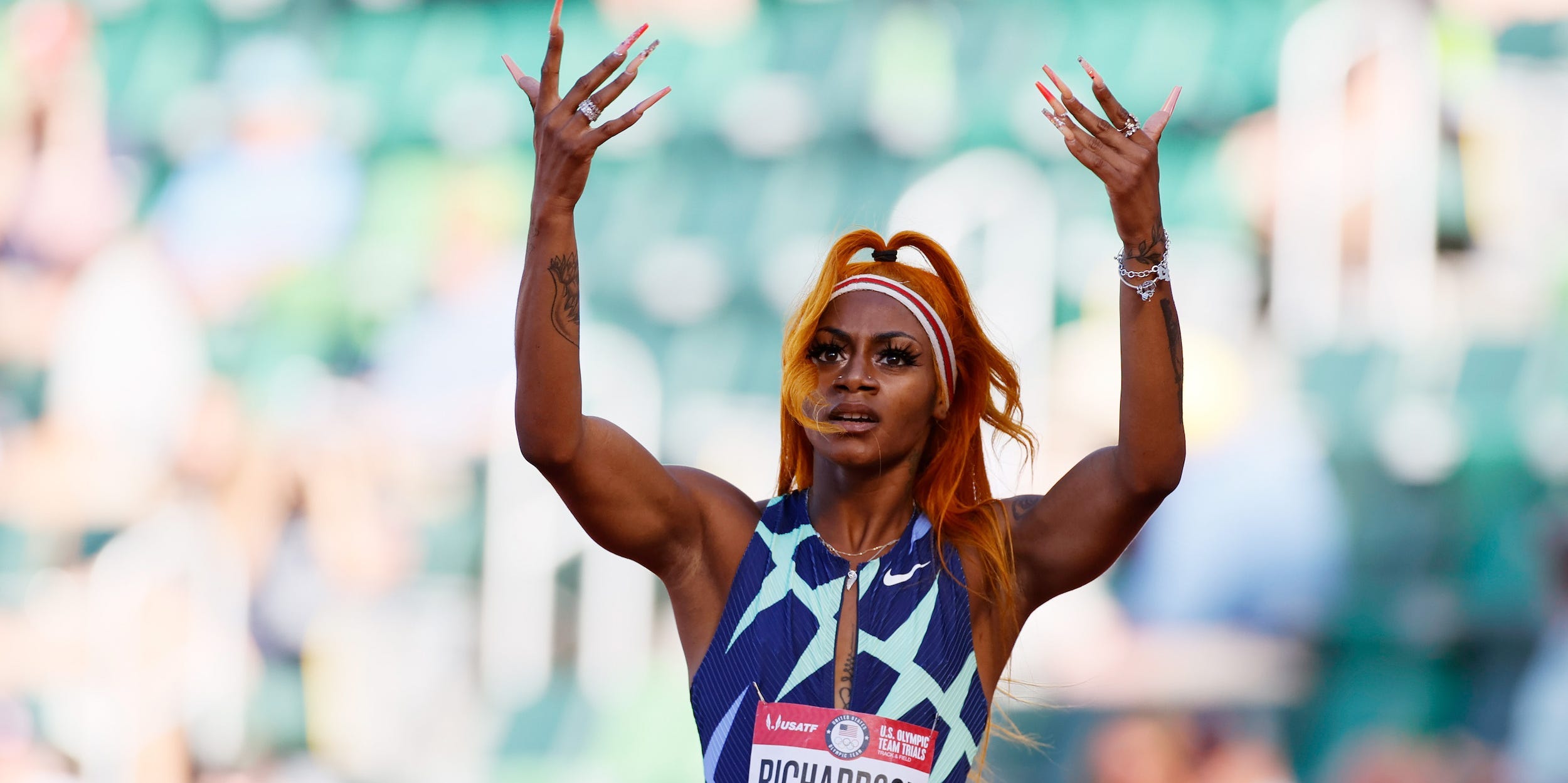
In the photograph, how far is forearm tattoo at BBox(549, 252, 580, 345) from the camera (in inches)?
73.0

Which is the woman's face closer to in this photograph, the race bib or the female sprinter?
the female sprinter

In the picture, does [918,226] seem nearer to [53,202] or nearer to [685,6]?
[685,6]

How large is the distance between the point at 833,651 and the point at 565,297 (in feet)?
1.95

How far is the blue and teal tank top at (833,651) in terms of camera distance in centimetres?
199

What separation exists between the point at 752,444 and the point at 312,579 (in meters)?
1.60

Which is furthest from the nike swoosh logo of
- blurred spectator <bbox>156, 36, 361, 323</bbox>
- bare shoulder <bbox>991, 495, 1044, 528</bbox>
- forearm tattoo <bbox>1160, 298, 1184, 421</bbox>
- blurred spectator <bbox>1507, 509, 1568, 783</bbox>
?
blurred spectator <bbox>156, 36, 361, 323</bbox>

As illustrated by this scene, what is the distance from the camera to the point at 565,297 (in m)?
1.87

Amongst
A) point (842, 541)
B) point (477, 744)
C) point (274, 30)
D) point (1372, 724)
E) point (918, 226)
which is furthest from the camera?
point (274, 30)

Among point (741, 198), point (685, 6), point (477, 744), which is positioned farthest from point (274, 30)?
point (477, 744)

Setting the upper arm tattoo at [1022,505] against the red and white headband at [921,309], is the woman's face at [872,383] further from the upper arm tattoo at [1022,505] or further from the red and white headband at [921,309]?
the upper arm tattoo at [1022,505]

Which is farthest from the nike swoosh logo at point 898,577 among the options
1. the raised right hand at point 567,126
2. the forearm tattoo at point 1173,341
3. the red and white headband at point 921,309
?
the raised right hand at point 567,126

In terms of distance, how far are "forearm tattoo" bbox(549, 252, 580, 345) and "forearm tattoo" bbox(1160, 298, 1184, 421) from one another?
0.74 m

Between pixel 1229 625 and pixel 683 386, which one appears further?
pixel 683 386

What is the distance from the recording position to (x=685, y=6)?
4812 millimetres
